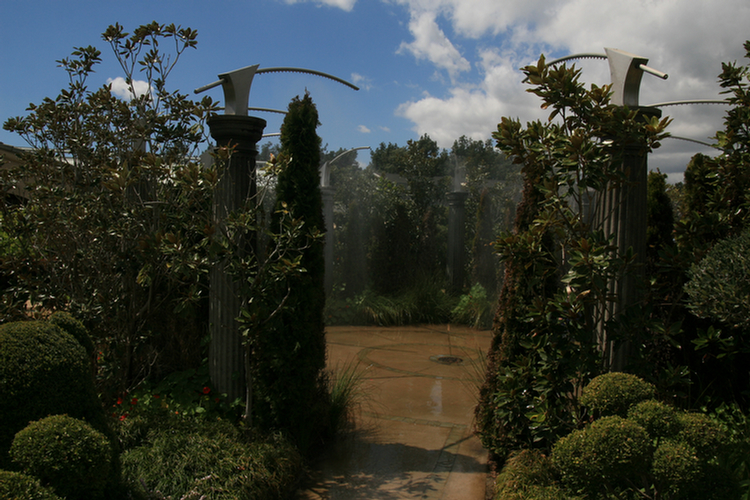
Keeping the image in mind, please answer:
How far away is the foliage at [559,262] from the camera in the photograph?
3064 millimetres

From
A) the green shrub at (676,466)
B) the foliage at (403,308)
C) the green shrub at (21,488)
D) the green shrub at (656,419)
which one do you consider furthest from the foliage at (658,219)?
the foliage at (403,308)

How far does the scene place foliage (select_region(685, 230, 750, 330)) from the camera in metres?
2.78

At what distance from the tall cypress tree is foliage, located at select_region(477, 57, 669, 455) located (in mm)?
1447

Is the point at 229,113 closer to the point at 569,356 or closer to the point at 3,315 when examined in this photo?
the point at 3,315

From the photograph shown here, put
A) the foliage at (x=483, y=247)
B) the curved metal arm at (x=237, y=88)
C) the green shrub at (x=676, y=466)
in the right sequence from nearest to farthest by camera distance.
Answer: the green shrub at (x=676, y=466), the curved metal arm at (x=237, y=88), the foliage at (x=483, y=247)

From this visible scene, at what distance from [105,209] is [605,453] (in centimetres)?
394

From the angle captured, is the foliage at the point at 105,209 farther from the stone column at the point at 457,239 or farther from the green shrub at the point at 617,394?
the stone column at the point at 457,239

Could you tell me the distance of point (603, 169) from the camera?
3186 mm

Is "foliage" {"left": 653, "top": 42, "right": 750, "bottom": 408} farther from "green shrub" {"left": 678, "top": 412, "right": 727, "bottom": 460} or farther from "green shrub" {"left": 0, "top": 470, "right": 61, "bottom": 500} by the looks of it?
"green shrub" {"left": 0, "top": 470, "right": 61, "bottom": 500}

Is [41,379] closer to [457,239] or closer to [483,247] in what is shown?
[483,247]

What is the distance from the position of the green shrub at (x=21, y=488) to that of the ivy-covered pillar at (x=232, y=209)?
210 cm

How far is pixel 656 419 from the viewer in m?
2.26

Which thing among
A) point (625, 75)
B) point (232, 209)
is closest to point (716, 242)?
point (625, 75)

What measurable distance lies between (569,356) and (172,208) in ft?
10.8
